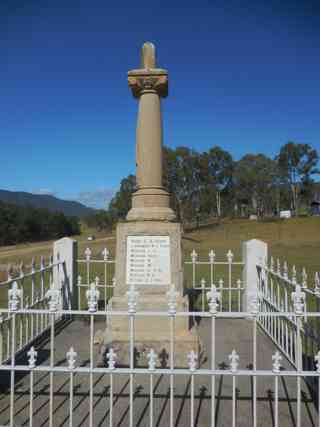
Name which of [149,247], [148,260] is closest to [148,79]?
[149,247]

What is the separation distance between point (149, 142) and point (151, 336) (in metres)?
2.74

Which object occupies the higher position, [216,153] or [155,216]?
[216,153]

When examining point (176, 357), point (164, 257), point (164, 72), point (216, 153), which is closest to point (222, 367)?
point (176, 357)

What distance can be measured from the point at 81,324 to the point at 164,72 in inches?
174

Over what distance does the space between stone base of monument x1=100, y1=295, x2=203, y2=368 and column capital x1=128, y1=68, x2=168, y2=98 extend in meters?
3.09

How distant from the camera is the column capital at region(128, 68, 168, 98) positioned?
16.6 feet

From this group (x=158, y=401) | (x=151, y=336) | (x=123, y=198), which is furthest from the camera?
(x=123, y=198)

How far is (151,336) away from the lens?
4.44 metres

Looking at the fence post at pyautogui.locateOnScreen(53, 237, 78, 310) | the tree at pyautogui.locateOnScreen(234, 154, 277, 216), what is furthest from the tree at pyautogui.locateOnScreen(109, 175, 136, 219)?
the fence post at pyautogui.locateOnScreen(53, 237, 78, 310)

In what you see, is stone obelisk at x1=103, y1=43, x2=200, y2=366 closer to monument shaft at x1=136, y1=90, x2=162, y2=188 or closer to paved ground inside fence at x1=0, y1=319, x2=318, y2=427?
monument shaft at x1=136, y1=90, x2=162, y2=188

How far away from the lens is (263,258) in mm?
6121

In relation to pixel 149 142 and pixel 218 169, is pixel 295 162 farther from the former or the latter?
pixel 149 142

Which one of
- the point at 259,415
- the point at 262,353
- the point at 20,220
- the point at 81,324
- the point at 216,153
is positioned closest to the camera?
the point at 259,415

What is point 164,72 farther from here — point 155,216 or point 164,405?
point 164,405
